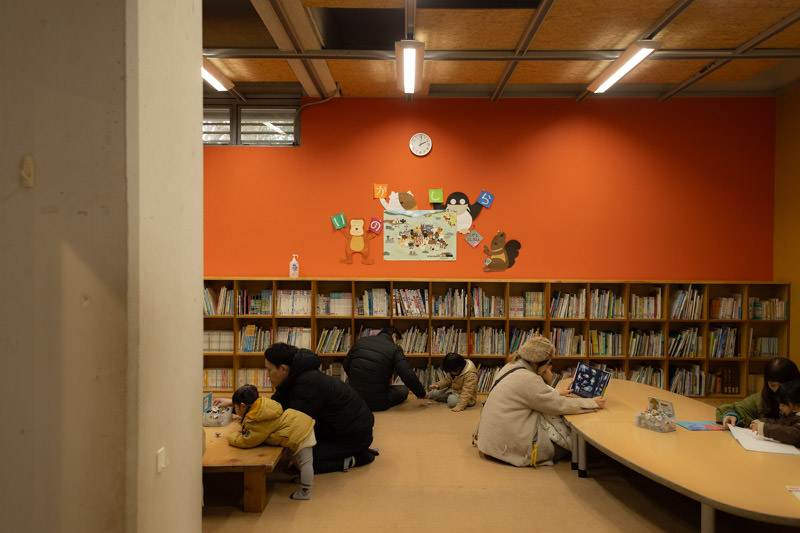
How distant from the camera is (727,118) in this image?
6.48m

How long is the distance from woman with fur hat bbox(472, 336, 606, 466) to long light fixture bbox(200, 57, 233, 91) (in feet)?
13.4

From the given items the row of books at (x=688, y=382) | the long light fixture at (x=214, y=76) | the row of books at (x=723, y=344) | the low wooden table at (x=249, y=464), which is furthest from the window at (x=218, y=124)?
the row of books at (x=723, y=344)

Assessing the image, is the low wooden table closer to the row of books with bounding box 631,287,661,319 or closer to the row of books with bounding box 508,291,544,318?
the row of books with bounding box 508,291,544,318

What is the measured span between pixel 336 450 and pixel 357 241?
3117mm

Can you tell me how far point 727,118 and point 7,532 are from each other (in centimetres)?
786

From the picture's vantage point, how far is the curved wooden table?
8.09 feet

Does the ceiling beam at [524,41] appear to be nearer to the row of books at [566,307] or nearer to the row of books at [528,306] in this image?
the row of books at [528,306]

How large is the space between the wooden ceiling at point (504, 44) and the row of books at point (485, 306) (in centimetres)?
253

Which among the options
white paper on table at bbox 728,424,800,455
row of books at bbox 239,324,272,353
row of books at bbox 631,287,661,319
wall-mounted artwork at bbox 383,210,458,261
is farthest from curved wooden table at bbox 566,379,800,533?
row of books at bbox 239,324,272,353

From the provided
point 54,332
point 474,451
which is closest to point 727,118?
point 474,451

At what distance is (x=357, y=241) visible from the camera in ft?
21.4

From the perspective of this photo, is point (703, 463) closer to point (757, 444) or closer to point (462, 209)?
point (757, 444)

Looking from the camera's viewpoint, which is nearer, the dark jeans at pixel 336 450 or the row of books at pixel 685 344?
the dark jeans at pixel 336 450

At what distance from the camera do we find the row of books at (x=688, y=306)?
6168 millimetres
